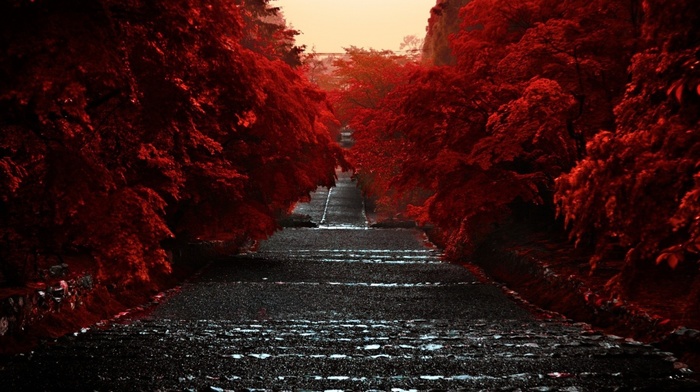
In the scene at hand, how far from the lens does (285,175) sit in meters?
19.8

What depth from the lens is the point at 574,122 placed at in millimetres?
13055

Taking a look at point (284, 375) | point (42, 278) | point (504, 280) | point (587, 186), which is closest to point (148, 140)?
point (42, 278)

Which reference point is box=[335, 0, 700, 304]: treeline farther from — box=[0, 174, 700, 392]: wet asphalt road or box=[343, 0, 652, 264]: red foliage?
box=[0, 174, 700, 392]: wet asphalt road

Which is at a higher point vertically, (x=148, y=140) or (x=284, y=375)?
(x=148, y=140)

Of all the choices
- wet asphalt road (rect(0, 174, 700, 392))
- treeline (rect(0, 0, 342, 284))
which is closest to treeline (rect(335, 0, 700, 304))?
wet asphalt road (rect(0, 174, 700, 392))

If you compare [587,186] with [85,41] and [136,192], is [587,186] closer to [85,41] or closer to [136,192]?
[85,41]

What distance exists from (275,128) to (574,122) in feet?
23.6

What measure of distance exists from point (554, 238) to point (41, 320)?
11.7 meters

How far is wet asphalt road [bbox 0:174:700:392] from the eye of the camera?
17.8 ft

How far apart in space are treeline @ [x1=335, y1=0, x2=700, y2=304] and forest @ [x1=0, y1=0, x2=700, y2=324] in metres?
0.02

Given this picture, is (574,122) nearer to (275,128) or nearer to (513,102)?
(513,102)

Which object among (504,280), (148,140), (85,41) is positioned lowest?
(504,280)

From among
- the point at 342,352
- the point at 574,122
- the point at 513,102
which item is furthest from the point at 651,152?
the point at 574,122

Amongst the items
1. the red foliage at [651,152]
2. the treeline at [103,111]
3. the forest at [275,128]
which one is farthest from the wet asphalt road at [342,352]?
the treeline at [103,111]
